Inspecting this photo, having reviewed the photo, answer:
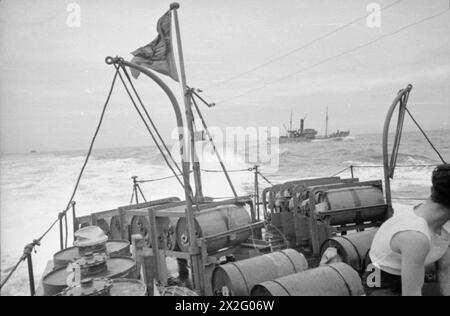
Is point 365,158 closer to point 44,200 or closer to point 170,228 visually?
point 44,200

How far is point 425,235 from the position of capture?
7.70ft

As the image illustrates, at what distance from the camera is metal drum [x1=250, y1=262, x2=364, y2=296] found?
10.8 ft

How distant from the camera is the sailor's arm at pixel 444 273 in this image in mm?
2908

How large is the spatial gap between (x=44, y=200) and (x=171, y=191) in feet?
31.4

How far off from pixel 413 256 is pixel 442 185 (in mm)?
569

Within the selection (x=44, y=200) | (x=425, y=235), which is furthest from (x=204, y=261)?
(x=44, y=200)

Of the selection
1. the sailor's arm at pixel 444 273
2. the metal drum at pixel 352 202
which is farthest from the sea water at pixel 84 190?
the sailor's arm at pixel 444 273

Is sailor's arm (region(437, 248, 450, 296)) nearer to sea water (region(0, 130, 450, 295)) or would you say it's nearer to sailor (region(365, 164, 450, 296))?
sailor (region(365, 164, 450, 296))

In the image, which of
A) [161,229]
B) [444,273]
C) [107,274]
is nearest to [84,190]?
[161,229]

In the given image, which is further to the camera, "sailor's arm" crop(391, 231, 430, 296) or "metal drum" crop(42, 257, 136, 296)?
"metal drum" crop(42, 257, 136, 296)

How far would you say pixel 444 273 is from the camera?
295cm

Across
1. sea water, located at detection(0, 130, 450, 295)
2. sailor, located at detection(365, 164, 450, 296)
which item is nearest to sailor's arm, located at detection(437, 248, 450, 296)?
sailor, located at detection(365, 164, 450, 296)

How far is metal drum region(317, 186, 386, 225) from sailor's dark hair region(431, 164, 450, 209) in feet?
16.2

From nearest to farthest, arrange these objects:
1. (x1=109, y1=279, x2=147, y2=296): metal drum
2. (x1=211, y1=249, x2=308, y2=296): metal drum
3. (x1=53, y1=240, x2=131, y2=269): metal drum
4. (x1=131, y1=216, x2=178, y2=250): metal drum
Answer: (x1=109, y1=279, x2=147, y2=296): metal drum, (x1=211, y1=249, x2=308, y2=296): metal drum, (x1=53, y1=240, x2=131, y2=269): metal drum, (x1=131, y1=216, x2=178, y2=250): metal drum
